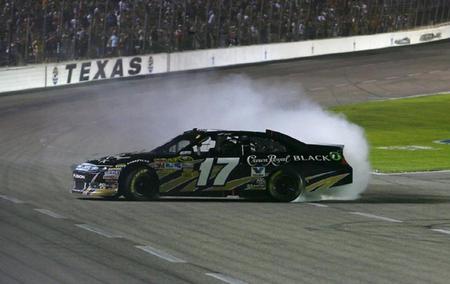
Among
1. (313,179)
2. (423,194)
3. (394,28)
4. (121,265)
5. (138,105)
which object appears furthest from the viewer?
(394,28)

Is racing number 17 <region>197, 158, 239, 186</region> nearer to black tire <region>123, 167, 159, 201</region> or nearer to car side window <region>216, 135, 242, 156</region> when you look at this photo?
car side window <region>216, 135, 242, 156</region>

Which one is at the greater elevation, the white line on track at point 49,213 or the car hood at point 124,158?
the car hood at point 124,158

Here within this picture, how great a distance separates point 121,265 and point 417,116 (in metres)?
31.1

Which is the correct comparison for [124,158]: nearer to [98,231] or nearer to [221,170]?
[221,170]

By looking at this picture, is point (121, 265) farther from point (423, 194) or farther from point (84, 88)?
point (84, 88)

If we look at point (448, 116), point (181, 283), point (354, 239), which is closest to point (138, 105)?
point (448, 116)

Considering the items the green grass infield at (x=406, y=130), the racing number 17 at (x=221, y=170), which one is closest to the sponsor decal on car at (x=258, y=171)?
the racing number 17 at (x=221, y=170)

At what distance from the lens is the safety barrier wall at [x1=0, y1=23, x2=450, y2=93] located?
43125 mm

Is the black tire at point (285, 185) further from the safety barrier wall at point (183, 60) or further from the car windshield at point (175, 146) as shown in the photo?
the safety barrier wall at point (183, 60)

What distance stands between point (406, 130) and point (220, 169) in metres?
20.1

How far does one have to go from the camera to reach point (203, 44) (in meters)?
50.8

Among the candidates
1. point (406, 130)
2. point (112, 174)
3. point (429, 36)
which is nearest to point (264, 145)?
point (112, 174)

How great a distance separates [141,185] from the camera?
16.5 metres

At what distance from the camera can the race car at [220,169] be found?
16.4 m
